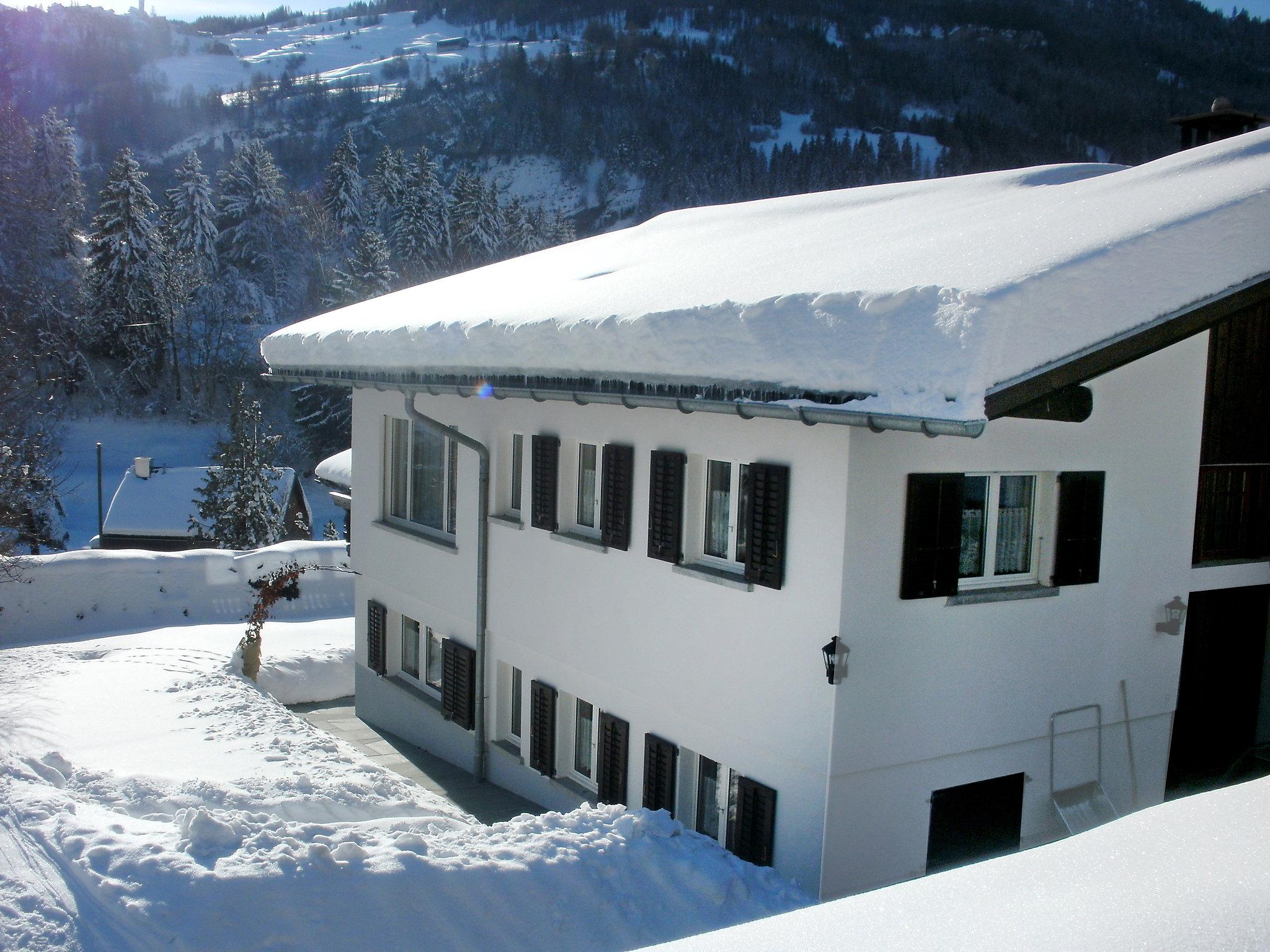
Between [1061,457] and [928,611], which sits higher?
[1061,457]

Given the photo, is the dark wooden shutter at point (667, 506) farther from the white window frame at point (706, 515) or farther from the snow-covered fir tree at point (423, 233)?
the snow-covered fir tree at point (423, 233)

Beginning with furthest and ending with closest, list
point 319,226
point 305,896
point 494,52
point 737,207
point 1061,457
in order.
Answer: point 494,52 → point 319,226 → point 737,207 → point 1061,457 → point 305,896

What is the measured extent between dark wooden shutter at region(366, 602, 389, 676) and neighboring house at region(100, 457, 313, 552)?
19.7m

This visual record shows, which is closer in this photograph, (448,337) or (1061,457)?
(1061,457)

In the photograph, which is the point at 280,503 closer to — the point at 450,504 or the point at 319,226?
the point at 450,504

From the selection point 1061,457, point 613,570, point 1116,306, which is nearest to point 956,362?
point 1116,306

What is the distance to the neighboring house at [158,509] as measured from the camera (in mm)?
30344

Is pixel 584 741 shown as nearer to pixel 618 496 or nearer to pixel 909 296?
pixel 618 496

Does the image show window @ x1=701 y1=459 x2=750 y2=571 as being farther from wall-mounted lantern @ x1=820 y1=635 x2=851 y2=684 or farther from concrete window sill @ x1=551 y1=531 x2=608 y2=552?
concrete window sill @ x1=551 y1=531 x2=608 y2=552

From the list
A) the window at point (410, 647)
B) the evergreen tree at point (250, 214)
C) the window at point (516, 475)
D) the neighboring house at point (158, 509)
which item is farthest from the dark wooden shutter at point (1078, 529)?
the evergreen tree at point (250, 214)

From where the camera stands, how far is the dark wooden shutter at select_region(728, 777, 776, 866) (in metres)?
6.12

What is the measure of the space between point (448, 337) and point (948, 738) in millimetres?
4688

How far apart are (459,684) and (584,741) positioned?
2009mm

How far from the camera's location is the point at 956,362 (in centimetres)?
429
